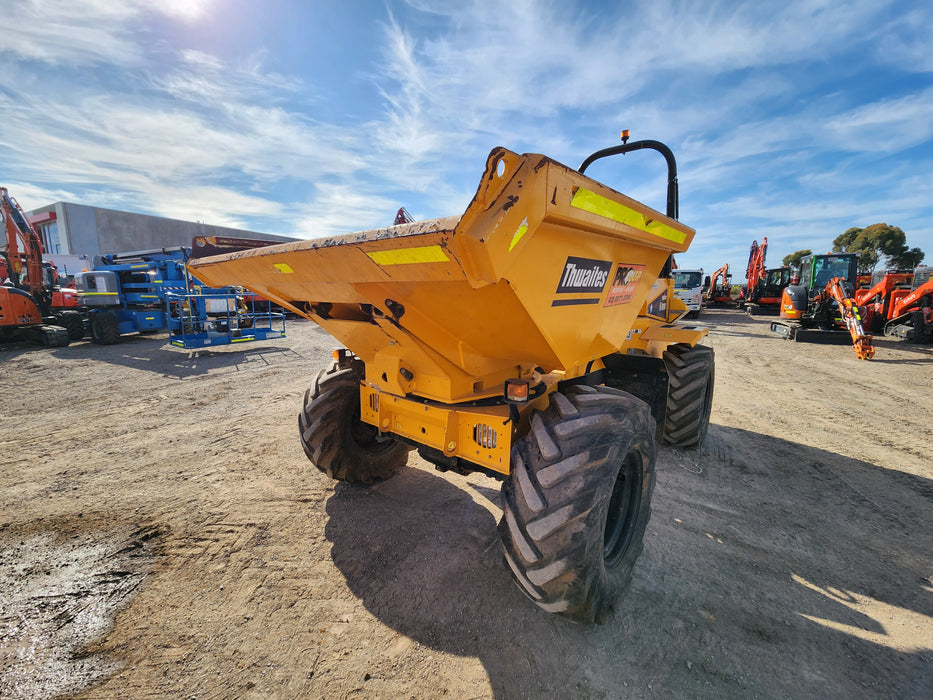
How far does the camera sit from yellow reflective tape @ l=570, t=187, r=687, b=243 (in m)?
1.67

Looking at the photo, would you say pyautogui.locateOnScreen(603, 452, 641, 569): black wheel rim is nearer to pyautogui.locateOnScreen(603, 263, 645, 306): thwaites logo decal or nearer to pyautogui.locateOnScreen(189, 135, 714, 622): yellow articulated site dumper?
pyautogui.locateOnScreen(189, 135, 714, 622): yellow articulated site dumper

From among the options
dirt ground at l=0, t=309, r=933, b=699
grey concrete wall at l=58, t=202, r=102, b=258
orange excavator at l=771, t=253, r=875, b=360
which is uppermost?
grey concrete wall at l=58, t=202, r=102, b=258

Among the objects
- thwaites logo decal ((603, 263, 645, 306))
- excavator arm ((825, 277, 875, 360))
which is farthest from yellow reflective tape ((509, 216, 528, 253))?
excavator arm ((825, 277, 875, 360))

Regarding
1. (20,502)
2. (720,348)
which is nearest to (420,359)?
(20,502)

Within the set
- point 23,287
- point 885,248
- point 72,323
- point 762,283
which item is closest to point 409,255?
point 72,323

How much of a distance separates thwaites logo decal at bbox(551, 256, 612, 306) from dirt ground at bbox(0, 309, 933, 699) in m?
1.72

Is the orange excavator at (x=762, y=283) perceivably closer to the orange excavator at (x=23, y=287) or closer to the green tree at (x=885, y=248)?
the green tree at (x=885, y=248)

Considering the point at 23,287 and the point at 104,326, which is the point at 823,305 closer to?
the point at 104,326

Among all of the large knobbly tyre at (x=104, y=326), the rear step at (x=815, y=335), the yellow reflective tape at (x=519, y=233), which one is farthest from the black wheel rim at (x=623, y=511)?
the large knobbly tyre at (x=104, y=326)

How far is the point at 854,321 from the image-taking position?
10.1 meters

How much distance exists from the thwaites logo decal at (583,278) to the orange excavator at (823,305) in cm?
1176

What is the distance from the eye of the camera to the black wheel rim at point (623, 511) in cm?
243

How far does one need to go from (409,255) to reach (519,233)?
0.40 metres

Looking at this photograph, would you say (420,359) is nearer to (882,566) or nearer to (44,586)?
(44,586)
